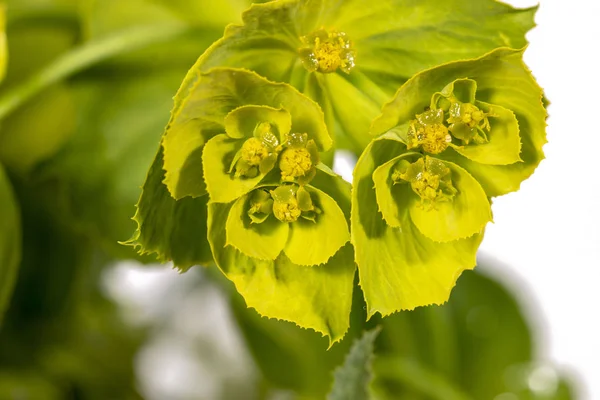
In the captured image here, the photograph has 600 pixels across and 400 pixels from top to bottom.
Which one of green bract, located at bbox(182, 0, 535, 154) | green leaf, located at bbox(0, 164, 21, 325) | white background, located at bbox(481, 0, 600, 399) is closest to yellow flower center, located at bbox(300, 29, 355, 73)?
green bract, located at bbox(182, 0, 535, 154)

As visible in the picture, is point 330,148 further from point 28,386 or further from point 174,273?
point 174,273

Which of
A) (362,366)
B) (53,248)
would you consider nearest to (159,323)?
(53,248)

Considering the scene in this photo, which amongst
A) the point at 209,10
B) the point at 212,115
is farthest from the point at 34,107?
the point at 212,115

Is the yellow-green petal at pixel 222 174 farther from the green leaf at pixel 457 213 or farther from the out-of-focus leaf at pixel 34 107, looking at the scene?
the out-of-focus leaf at pixel 34 107

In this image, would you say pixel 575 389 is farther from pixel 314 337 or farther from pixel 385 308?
pixel 385 308

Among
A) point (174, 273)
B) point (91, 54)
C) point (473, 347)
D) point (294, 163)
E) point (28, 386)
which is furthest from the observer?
point (174, 273)

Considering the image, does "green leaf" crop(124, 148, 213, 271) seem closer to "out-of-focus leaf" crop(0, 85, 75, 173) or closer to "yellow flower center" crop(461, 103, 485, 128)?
"yellow flower center" crop(461, 103, 485, 128)
